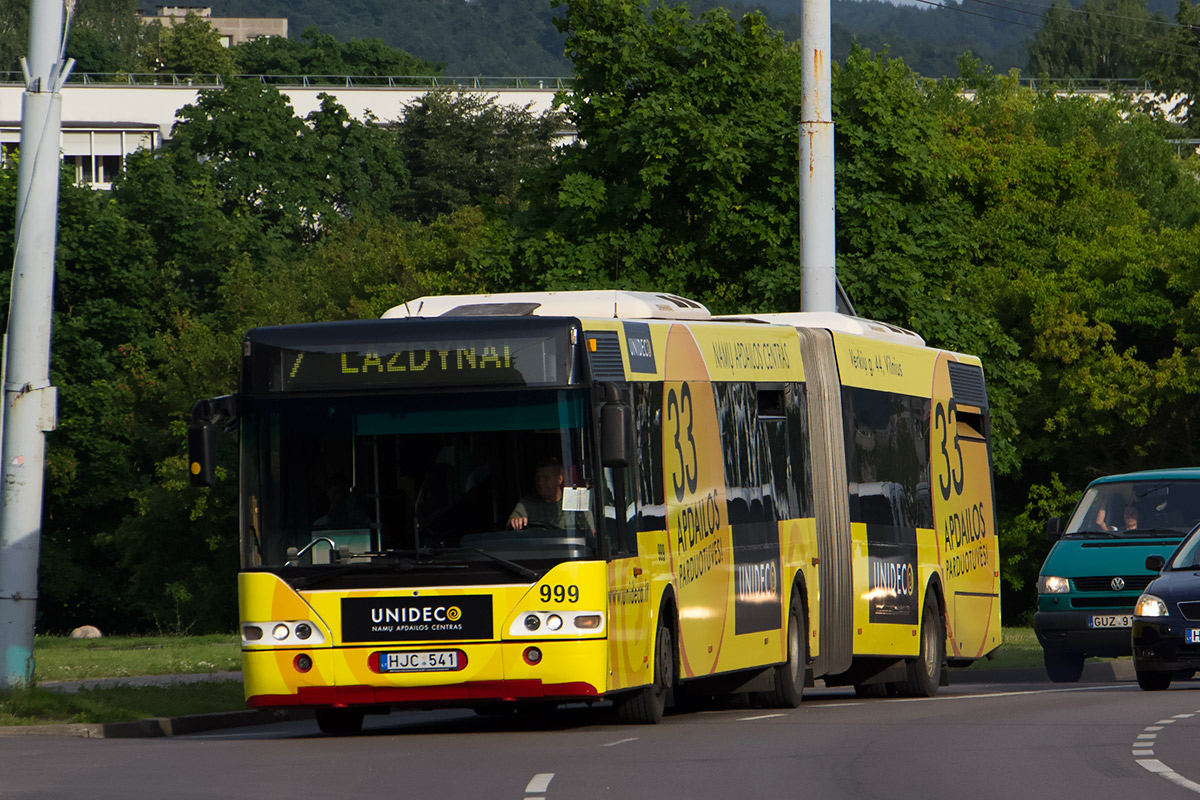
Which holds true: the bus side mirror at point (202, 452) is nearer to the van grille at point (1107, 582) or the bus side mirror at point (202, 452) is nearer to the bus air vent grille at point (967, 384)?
the bus air vent grille at point (967, 384)

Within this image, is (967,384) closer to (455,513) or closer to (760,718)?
(760,718)

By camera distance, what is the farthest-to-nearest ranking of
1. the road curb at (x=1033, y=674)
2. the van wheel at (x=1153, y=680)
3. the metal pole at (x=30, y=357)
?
1. the road curb at (x=1033, y=674)
2. the van wheel at (x=1153, y=680)
3. the metal pole at (x=30, y=357)

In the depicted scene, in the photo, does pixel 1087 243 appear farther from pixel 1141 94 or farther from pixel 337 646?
pixel 1141 94

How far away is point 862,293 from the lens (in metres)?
37.5

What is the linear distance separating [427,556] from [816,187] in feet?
47.0

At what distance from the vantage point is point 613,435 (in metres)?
15.0

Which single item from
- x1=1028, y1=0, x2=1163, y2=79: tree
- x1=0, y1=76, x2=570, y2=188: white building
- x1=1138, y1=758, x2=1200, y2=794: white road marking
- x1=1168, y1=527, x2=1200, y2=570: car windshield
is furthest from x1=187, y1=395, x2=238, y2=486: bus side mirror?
x1=1028, y1=0, x2=1163, y2=79: tree

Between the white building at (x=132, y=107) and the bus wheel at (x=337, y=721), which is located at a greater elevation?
the white building at (x=132, y=107)

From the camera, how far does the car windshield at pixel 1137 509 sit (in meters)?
24.0

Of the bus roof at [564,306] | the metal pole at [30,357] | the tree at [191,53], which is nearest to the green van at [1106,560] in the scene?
the bus roof at [564,306]

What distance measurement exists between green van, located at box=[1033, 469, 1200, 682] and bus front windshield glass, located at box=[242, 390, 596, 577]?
373 inches

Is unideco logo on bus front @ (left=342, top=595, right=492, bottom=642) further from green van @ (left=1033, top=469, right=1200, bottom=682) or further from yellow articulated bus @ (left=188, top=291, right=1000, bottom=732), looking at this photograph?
green van @ (left=1033, top=469, right=1200, bottom=682)

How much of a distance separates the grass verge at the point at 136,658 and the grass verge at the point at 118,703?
1.11 metres

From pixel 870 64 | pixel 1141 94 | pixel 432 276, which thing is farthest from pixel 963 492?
pixel 1141 94
